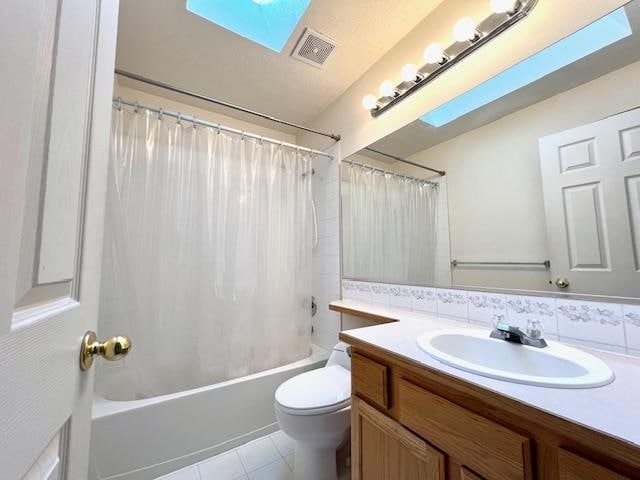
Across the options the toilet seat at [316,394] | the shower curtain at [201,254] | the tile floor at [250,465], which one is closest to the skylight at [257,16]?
the shower curtain at [201,254]

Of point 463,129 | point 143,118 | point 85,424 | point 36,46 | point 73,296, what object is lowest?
point 85,424

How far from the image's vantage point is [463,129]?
127cm

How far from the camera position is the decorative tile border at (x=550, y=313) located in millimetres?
777

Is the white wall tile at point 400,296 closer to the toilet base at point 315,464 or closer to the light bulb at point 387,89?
the toilet base at point 315,464

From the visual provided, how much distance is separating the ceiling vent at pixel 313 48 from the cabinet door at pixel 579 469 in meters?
1.93

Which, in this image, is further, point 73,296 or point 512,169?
point 512,169

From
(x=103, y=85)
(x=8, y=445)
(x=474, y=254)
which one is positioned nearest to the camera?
(x=8, y=445)

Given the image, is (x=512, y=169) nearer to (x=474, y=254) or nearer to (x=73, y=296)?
(x=474, y=254)

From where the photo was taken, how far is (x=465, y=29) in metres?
1.16

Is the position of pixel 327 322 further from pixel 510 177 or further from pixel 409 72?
pixel 409 72

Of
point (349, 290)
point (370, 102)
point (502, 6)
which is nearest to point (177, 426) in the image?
point (349, 290)

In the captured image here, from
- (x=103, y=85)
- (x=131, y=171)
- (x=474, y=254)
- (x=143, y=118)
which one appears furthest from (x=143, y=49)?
(x=474, y=254)

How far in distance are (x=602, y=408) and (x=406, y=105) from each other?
1.52 metres

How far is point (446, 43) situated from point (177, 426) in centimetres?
238
